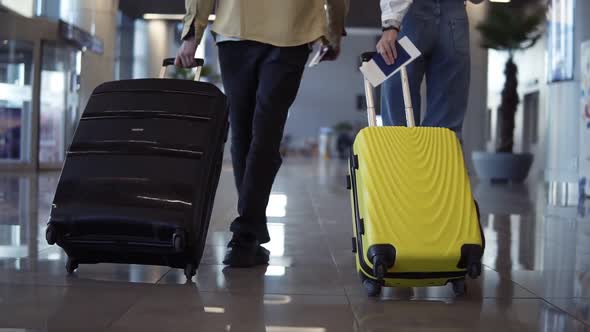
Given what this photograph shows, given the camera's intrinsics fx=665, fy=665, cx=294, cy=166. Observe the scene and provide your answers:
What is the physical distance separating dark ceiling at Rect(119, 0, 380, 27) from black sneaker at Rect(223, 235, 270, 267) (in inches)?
109

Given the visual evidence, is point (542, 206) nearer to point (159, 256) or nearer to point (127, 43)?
point (159, 256)

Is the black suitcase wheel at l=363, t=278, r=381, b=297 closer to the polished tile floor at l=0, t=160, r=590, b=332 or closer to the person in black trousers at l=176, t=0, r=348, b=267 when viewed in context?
the polished tile floor at l=0, t=160, r=590, b=332

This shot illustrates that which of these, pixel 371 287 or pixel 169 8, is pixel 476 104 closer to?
pixel 169 8

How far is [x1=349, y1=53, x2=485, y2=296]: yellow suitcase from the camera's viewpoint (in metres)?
2.03

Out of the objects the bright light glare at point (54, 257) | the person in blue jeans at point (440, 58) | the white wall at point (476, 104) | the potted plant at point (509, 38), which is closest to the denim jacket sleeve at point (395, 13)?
the person in blue jeans at point (440, 58)

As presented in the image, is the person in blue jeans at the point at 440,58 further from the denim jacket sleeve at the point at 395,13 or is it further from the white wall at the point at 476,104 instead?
the white wall at the point at 476,104

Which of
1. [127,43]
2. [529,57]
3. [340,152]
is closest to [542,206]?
[127,43]

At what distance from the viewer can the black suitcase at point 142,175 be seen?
2.24m

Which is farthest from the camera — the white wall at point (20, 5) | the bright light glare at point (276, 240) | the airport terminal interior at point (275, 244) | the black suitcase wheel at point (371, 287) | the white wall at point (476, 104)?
the white wall at point (476, 104)

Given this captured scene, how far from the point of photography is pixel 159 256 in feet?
7.55

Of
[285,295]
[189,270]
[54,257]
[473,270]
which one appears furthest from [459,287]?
[54,257]

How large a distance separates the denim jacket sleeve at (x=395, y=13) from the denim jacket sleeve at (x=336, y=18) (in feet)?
1.13

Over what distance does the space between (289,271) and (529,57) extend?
20.6 meters

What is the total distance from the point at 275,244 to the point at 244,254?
72cm
